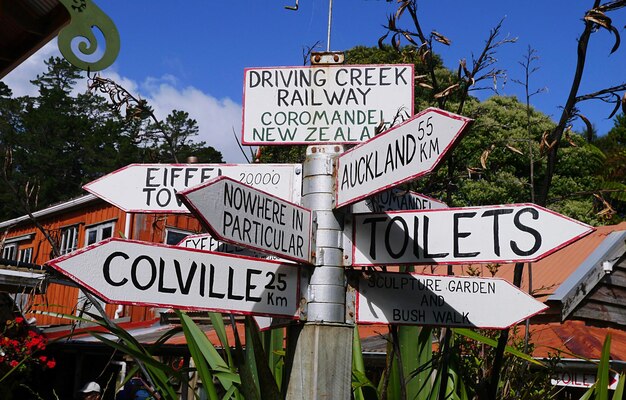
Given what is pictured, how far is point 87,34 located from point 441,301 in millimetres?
2045

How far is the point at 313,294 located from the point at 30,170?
143ft

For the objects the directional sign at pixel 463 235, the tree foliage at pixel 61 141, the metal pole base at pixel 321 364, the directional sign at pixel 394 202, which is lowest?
the metal pole base at pixel 321 364

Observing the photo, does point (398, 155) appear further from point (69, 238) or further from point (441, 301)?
point (69, 238)

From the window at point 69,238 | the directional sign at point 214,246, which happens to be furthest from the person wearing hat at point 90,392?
the window at point 69,238

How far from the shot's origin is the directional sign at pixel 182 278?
2.22m

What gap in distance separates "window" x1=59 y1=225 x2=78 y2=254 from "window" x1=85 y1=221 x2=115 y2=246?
0.62m

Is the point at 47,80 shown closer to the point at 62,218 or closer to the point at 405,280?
the point at 62,218

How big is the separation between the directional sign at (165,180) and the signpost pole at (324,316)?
184mm

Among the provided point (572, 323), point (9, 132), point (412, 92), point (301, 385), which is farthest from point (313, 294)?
point (9, 132)

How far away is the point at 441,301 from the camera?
2.79 m

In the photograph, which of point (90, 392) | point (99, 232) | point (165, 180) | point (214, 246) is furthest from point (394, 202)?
point (99, 232)

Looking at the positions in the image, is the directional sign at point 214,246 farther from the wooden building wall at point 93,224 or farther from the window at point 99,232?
the window at point 99,232

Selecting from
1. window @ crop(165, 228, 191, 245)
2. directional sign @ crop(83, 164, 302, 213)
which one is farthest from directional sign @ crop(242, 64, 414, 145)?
window @ crop(165, 228, 191, 245)

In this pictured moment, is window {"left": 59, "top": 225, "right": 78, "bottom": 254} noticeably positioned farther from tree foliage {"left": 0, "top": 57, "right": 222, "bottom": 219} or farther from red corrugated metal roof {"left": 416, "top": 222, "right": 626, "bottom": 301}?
tree foliage {"left": 0, "top": 57, "right": 222, "bottom": 219}
